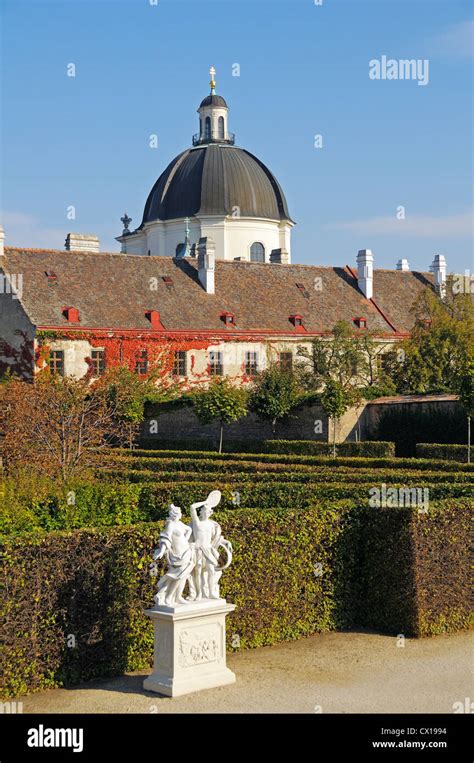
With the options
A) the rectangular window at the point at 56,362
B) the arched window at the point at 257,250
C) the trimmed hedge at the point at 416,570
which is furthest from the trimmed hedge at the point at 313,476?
the arched window at the point at 257,250

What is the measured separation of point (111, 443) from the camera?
127 ft

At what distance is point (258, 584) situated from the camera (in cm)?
1359

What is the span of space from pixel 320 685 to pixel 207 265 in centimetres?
4004

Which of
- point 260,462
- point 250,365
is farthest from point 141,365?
point 260,462

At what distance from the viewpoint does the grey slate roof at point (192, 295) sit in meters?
46.3

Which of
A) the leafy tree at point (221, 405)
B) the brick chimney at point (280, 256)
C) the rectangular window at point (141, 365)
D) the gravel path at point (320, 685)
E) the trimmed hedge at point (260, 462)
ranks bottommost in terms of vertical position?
the gravel path at point (320, 685)

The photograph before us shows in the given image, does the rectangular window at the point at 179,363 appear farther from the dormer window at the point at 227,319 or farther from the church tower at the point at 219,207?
the church tower at the point at 219,207

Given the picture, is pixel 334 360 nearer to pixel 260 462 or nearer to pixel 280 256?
pixel 280 256

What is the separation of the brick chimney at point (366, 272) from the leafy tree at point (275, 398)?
48.7ft

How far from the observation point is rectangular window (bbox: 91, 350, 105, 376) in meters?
45.5

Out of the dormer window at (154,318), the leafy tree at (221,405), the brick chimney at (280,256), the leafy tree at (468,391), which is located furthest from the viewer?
the brick chimney at (280,256)

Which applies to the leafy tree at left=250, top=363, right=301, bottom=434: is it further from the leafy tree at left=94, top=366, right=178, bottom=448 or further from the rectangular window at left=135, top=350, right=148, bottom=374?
the rectangular window at left=135, top=350, right=148, bottom=374

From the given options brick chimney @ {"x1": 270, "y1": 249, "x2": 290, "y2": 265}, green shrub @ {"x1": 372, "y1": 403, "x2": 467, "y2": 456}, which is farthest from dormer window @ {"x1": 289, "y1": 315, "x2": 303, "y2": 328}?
green shrub @ {"x1": 372, "y1": 403, "x2": 467, "y2": 456}

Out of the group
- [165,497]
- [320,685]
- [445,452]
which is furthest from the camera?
[445,452]
